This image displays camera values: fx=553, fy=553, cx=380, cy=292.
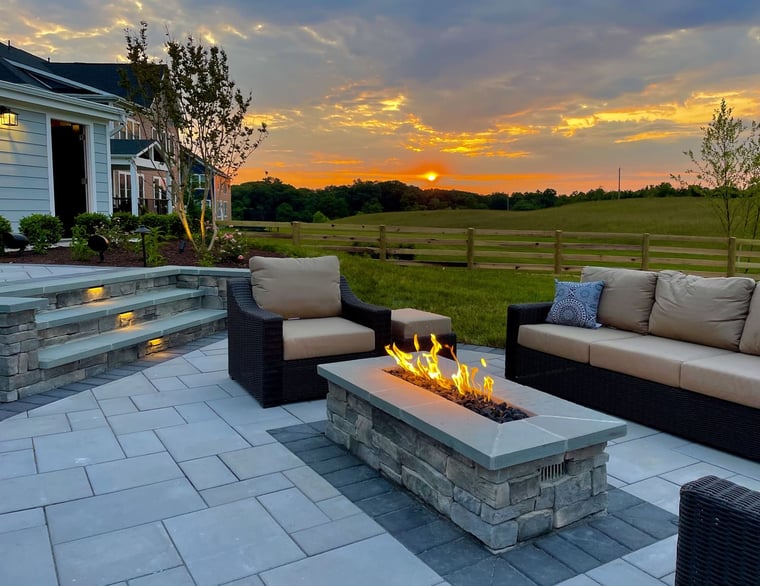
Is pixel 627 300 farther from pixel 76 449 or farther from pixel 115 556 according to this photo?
pixel 76 449

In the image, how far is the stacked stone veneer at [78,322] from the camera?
12.9ft

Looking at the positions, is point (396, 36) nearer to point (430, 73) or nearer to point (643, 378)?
point (430, 73)

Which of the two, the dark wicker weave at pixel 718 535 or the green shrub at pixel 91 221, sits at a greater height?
the green shrub at pixel 91 221

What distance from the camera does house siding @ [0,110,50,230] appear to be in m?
8.38

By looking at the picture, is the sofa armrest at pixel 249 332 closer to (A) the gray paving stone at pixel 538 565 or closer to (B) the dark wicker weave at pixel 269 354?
(B) the dark wicker weave at pixel 269 354

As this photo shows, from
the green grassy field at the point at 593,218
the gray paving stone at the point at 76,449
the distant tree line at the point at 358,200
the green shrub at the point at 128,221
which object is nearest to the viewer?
the gray paving stone at the point at 76,449

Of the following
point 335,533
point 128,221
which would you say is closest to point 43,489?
point 335,533

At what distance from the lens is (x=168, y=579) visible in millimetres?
1999

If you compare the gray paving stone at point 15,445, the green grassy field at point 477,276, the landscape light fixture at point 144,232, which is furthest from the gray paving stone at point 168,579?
the landscape light fixture at point 144,232

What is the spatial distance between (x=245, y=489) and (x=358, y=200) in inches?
676

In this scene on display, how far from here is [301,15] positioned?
329 inches

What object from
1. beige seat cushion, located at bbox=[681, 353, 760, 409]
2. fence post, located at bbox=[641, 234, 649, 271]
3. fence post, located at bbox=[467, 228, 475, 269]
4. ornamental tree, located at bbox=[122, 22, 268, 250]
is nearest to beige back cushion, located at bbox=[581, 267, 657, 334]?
beige seat cushion, located at bbox=[681, 353, 760, 409]

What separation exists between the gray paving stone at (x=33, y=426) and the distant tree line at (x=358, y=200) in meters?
12.8

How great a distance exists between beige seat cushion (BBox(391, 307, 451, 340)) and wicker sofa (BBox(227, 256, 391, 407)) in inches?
13.5
